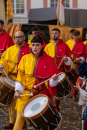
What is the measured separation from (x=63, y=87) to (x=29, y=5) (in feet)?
49.4

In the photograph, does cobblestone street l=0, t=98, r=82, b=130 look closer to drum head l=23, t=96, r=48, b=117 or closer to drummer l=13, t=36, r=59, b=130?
drummer l=13, t=36, r=59, b=130

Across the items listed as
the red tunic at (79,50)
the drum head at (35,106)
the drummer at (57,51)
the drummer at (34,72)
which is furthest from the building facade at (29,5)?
the drum head at (35,106)

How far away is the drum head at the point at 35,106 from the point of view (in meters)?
2.91

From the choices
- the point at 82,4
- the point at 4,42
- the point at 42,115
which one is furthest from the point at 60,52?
the point at 82,4

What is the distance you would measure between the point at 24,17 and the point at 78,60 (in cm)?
1336

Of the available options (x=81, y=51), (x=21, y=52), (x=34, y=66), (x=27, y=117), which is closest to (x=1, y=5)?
(x=81, y=51)

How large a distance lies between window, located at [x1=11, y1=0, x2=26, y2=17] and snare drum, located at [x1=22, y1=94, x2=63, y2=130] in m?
16.5

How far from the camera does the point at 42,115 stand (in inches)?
111

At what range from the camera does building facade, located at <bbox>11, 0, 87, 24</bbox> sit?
18422 mm

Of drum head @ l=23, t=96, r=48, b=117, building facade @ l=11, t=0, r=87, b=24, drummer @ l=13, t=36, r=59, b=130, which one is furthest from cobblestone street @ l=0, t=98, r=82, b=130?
building facade @ l=11, t=0, r=87, b=24

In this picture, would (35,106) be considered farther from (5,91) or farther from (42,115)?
(5,91)

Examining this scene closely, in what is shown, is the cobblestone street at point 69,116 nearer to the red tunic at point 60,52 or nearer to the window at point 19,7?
the red tunic at point 60,52

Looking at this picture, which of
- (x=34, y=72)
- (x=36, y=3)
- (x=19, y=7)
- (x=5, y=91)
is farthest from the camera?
(x=19, y=7)

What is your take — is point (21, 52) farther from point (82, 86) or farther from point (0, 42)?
point (82, 86)
